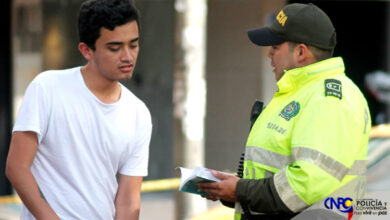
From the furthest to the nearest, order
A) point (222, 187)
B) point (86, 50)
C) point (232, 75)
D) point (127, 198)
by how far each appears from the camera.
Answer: point (232, 75), point (127, 198), point (86, 50), point (222, 187)

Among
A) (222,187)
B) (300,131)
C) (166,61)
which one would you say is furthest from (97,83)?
(166,61)

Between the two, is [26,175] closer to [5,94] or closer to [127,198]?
[127,198]

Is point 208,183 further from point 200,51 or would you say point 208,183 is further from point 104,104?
point 200,51

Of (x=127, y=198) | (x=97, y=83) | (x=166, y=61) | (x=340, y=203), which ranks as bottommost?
(x=166, y=61)

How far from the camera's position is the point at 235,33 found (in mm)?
10562

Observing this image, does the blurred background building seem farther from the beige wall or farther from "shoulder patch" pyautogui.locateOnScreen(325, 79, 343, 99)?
"shoulder patch" pyautogui.locateOnScreen(325, 79, 343, 99)

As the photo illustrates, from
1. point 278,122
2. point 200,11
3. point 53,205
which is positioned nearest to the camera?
point 278,122

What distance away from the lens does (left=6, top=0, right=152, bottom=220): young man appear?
302cm

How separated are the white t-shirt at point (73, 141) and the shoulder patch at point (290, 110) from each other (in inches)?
29.3

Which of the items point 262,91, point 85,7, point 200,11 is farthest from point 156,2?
point 85,7

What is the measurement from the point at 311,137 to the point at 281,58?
46cm

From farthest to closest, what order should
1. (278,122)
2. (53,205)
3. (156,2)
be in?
(156,2) → (53,205) → (278,122)

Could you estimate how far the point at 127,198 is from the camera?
3.33 m

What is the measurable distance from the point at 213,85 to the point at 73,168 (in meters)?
7.70
